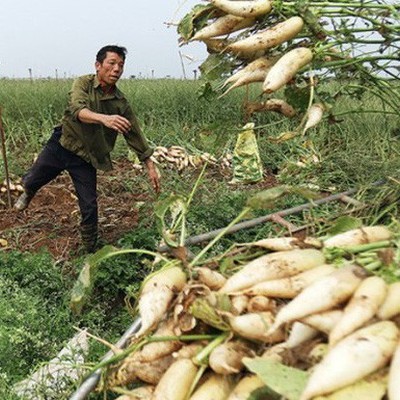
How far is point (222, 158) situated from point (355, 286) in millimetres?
6257

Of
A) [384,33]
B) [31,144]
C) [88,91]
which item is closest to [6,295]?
[88,91]

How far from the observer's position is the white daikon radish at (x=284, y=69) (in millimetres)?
2156

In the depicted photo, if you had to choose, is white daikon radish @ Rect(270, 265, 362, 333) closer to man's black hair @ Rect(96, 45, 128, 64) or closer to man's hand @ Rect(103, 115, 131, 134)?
man's hand @ Rect(103, 115, 131, 134)

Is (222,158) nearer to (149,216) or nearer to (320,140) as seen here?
(320,140)

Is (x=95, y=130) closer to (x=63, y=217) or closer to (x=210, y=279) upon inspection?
(x=63, y=217)

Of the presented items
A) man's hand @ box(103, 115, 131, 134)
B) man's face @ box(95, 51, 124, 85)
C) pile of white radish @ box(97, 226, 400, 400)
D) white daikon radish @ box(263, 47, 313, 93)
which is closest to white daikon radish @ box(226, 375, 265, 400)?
pile of white radish @ box(97, 226, 400, 400)

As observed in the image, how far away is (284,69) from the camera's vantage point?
85.3 inches

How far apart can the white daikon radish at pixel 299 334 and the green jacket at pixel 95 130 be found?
127 inches

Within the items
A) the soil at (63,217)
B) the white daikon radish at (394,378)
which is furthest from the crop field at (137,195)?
the white daikon radish at (394,378)

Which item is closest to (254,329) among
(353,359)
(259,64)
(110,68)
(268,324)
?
(268,324)

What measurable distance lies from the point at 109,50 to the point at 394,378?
11.4 feet

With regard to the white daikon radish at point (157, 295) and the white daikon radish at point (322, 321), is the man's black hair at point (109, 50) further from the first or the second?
the white daikon radish at point (322, 321)

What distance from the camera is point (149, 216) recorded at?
505 cm

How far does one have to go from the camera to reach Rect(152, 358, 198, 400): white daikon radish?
137cm
